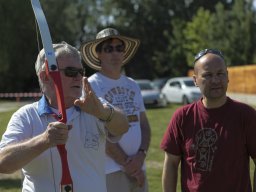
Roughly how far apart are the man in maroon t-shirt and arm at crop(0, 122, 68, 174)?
1.22 m

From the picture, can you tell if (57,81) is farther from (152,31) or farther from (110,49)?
(152,31)

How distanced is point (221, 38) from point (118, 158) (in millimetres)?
38850

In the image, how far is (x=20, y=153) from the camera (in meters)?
2.55

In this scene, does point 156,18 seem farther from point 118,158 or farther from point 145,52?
point 118,158

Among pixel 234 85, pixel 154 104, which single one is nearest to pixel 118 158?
pixel 154 104

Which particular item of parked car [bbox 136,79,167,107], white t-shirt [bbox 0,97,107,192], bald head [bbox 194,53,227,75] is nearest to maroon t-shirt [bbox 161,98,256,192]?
bald head [bbox 194,53,227,75]

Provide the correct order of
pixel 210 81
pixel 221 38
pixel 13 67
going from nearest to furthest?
pixel 210 81
pixel 13 67
pixel 221 38

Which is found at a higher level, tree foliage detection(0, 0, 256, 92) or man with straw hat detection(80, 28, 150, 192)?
tree foliage detection(0, 0, 256, 92)

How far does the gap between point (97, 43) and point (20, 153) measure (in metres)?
1.91

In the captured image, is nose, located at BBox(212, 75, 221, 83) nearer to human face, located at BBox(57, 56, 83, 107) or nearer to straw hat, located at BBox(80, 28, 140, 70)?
human face, located at BBox(57, 56, 83, 107)

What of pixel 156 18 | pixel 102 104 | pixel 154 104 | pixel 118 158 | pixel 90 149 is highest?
pixel 156 18

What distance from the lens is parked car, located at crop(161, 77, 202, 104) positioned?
24.3 metres

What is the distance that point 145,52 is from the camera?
59.1 m

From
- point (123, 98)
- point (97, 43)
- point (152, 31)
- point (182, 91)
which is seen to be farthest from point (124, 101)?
point (152, 31)
